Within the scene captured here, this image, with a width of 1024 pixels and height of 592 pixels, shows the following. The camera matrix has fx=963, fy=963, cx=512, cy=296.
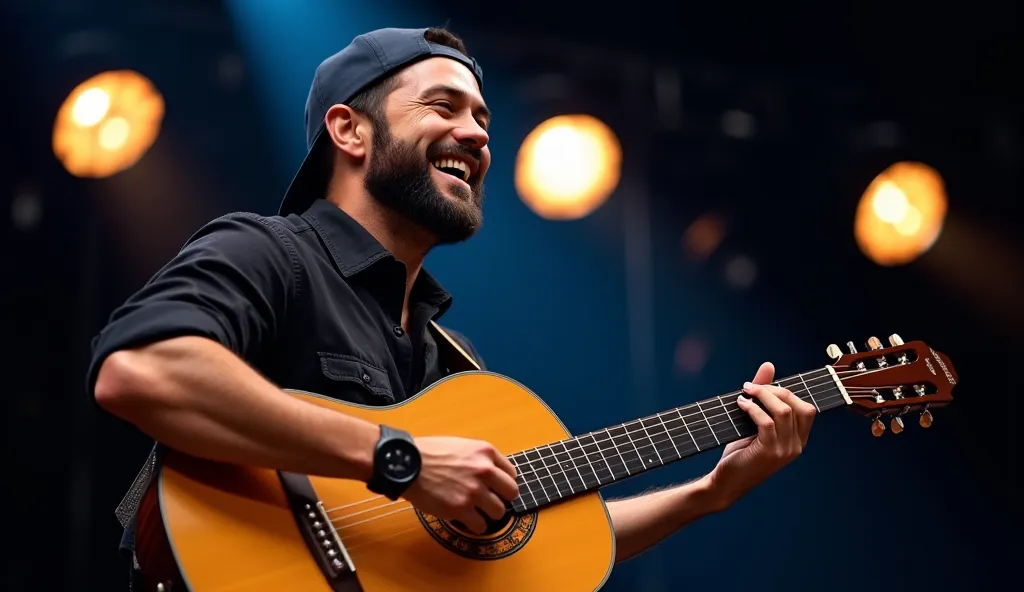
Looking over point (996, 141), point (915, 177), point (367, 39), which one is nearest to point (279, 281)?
point (367, 39)

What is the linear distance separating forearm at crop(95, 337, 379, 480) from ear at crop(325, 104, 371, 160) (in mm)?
914

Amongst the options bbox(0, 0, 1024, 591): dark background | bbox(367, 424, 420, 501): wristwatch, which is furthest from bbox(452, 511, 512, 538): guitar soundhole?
bbox(0, 0, 1024, 591): dark background

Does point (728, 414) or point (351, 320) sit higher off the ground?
point (351, 320)

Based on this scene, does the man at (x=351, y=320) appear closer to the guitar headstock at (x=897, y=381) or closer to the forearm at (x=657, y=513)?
the forearm at (x=657, y=513)

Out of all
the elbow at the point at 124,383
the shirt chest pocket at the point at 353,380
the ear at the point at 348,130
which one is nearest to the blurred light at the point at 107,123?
the ear at the point at 348,130

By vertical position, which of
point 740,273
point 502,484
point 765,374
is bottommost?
point 740,273

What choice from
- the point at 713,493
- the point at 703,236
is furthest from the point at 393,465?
the point at 703,236

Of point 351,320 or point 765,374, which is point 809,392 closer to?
point 765,374

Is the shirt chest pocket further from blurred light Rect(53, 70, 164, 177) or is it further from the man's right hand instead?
blurred light Rect(53, 70, 164, 177)

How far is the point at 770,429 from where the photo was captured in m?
2.17

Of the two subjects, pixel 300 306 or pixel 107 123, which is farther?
pixel 107 123

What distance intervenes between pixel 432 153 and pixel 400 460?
0.93m

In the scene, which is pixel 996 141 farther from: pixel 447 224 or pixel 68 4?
pixel 68 4

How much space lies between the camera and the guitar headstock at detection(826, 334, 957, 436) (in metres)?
2.27
